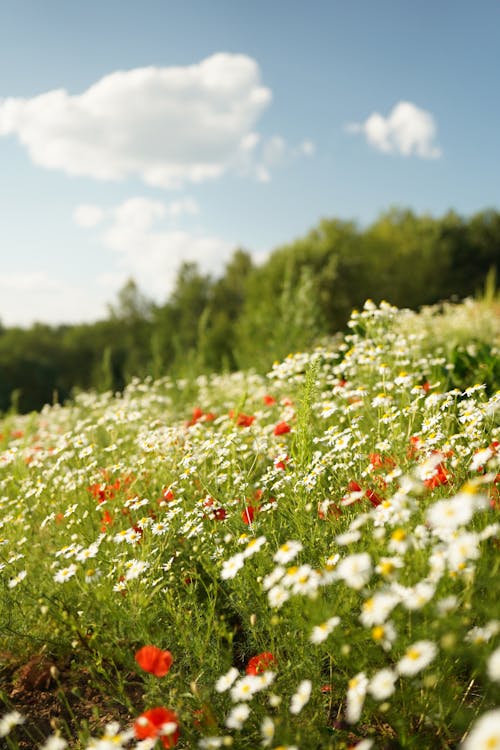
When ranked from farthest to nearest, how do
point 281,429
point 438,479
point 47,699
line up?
point 281,429
point 47,699
point 438,479

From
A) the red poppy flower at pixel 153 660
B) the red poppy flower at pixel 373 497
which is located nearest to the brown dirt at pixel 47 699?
the red poppy flower at pixel 153 660

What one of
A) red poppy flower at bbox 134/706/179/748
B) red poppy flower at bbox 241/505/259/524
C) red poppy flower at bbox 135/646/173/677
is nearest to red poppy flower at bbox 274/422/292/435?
red poppy flower at bbox 241/505/259/524

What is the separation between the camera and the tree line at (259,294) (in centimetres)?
1966

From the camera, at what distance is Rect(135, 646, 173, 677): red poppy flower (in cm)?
198

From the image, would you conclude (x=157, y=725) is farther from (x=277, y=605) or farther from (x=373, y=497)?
(x=373, y=497)

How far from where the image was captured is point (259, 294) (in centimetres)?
1952

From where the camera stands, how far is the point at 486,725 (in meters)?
1.21

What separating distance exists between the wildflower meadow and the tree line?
25.0 feet

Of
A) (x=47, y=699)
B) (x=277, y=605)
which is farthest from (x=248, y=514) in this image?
(x=47, y=699)

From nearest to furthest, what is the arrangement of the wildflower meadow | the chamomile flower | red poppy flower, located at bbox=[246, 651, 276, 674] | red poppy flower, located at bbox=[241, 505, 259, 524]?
the wildflower meadow, red poppy flower, located at bbox=[246, 651, 276, 674], the chamomile flower, red poppy flower, located at bbox=[241, 505, 259, 524]

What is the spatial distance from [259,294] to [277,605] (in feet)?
58.4

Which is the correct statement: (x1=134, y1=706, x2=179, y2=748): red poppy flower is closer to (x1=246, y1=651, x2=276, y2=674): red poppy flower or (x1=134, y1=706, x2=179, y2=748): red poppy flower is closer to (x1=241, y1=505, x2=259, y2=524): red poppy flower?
(x1=246, y1=651, x2=276, y2=674): red poppy flower

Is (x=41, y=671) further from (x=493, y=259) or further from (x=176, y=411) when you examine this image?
(x=493, y=259)

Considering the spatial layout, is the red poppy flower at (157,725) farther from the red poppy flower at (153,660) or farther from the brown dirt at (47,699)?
the brown dirt at (47,699)
